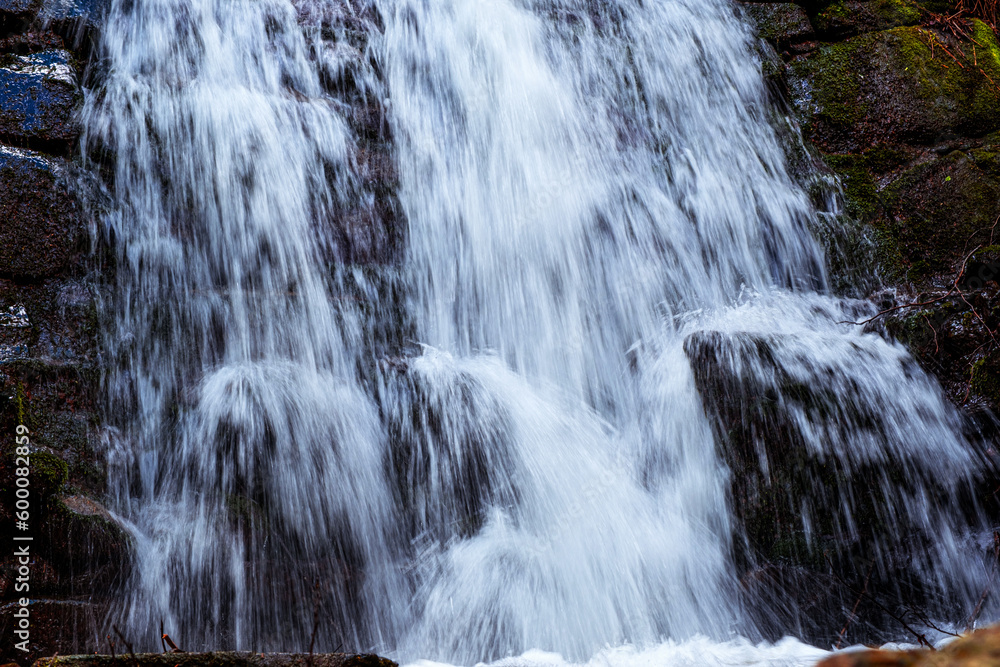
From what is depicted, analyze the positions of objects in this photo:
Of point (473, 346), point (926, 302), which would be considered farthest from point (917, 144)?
point (473, 346)

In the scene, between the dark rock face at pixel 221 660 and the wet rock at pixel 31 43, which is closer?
the dark rock face at pixel 221 660

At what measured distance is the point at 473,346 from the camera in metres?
4.42

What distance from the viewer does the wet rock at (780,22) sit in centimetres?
570

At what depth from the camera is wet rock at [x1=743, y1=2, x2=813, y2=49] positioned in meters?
5.70

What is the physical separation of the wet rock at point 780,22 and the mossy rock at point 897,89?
10.1 inches

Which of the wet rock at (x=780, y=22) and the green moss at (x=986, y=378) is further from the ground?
the wet rock at (x=780, y=22)

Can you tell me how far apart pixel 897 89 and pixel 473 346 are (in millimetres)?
4075

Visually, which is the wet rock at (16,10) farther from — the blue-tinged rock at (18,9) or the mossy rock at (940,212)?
the mossy rock at (940,212)

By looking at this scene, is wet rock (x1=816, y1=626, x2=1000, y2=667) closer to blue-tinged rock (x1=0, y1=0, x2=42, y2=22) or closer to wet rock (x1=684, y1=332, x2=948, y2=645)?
wet rock (x1=684, y1=332, x2=948, y2=645)

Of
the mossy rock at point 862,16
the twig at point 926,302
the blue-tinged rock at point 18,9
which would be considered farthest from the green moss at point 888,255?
the blue-tinged rock at point 18,9

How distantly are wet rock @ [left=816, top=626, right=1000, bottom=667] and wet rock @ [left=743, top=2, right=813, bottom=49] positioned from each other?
596 cm

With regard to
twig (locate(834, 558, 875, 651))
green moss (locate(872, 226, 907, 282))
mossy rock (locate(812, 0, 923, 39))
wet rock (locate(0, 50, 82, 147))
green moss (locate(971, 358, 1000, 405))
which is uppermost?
mossy rock (locate(812, 0, 923, 39))

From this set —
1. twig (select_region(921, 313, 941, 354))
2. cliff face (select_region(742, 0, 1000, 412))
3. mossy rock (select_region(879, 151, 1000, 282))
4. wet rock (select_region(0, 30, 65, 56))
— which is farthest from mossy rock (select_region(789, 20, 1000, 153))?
wet rock (select_region(0, 30, 65, 56))

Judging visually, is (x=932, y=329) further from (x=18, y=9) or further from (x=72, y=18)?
(x=18, y=9)
